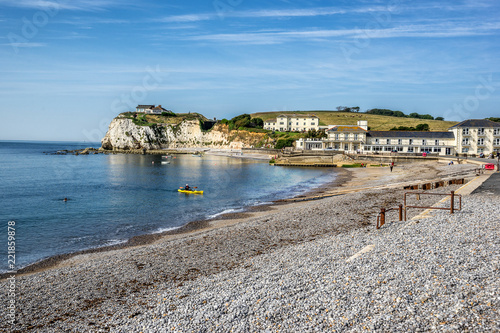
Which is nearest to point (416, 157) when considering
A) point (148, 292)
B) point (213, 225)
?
point (213, 225)

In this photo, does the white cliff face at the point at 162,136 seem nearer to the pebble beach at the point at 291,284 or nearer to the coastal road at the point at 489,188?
the coastal road at the point at 489,188

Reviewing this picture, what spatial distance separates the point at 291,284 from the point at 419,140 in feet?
298

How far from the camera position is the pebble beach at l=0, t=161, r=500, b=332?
27.7 feet

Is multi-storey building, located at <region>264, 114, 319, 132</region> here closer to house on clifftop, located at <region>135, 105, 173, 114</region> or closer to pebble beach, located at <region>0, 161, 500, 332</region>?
house on clifftop, located at <region>135, 105, 173, 114</region>

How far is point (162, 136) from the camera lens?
519ft

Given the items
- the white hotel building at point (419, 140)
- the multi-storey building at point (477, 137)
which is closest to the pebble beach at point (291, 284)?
the multi-storey building at point (477, 137)

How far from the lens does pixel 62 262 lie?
58.9 feet

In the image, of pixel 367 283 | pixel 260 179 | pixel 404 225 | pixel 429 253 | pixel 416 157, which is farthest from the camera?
pixel 416 157

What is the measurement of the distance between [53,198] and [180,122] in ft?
427

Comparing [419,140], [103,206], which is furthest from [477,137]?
[103,206]

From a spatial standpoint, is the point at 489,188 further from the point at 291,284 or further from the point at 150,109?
the point at 150,109

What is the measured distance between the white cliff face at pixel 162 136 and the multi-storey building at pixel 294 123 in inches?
787

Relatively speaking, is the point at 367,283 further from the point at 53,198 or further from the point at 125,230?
the point at 53,198

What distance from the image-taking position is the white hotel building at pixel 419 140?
8038 cm
